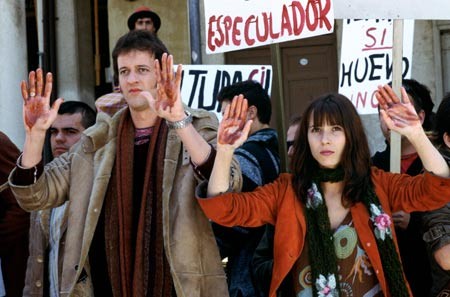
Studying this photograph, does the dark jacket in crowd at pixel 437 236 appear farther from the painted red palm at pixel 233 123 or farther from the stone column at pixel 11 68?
the stone column at pixel 11 68

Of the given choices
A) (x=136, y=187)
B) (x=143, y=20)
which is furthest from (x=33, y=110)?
(x=143, y=20)

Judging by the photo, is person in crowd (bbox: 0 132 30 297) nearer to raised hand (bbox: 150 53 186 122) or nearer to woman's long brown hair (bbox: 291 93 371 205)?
raised hand (bbox: 150 53 186 122)

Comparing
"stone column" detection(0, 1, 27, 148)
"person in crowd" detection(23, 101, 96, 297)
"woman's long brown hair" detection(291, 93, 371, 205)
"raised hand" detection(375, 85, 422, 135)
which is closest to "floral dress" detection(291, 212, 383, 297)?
"woman's long brown hair" detection(291, 93, 371, 205)

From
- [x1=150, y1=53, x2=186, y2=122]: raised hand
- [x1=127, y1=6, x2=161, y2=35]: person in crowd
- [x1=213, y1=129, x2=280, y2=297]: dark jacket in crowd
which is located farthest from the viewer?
[x1=127, y1=6, x2=161, y2=35]: person in crowd

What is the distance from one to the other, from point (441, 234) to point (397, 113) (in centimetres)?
59

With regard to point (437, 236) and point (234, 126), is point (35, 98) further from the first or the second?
point (437, 236)

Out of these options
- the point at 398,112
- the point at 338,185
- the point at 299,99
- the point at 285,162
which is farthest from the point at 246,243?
the point at 299,99

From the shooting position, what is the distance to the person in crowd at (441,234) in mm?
3473

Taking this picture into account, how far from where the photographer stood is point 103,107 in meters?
4.07

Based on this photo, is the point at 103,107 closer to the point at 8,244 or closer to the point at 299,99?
the point at 8,244

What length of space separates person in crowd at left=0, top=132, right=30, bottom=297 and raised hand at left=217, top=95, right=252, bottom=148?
62.0 inches

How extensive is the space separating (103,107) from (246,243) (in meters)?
1.00

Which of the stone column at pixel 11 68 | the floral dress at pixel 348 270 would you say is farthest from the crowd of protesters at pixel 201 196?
the stone column at pixel 11 68

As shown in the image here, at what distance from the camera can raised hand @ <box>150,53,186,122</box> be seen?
10.5 ft
